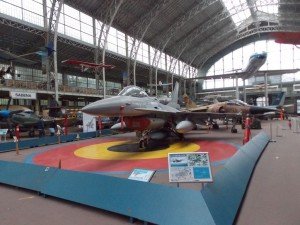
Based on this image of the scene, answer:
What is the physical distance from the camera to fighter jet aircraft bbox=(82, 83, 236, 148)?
9.59 metres

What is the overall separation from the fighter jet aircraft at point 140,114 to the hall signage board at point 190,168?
16.8ft

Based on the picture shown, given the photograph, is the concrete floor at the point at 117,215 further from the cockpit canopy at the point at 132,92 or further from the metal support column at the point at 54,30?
the metal support column at the point at 54,30

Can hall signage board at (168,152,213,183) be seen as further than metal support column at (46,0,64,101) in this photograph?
No

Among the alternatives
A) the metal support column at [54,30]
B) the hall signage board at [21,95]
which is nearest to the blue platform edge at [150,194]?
the hall signage board at [21,95]

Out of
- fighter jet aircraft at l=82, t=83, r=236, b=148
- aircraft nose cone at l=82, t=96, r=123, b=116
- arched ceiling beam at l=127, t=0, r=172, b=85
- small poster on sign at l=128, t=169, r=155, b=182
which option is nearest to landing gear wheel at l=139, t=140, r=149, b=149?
fighter jet aircraft at l=82, t=83, r=236, b=148

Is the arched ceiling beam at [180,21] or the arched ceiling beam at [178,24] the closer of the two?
the arched ceiling beam at [180,21]

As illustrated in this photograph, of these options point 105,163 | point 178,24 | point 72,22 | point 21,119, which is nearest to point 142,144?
point 105,163

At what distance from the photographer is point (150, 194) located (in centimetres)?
454

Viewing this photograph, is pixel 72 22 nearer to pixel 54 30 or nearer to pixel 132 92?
pixel 54 30

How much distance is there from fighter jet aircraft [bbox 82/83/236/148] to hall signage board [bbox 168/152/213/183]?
5.11m

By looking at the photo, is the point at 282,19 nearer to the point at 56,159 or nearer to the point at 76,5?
the point at 76,5

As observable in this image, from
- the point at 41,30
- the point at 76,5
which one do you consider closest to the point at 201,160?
the point at 41,30

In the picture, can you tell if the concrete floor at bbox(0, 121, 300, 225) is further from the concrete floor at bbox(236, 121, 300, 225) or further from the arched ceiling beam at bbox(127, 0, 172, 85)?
the arched ceiling beam at bbox(127, 0, 172, 85)

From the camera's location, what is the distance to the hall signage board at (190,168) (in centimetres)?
463
